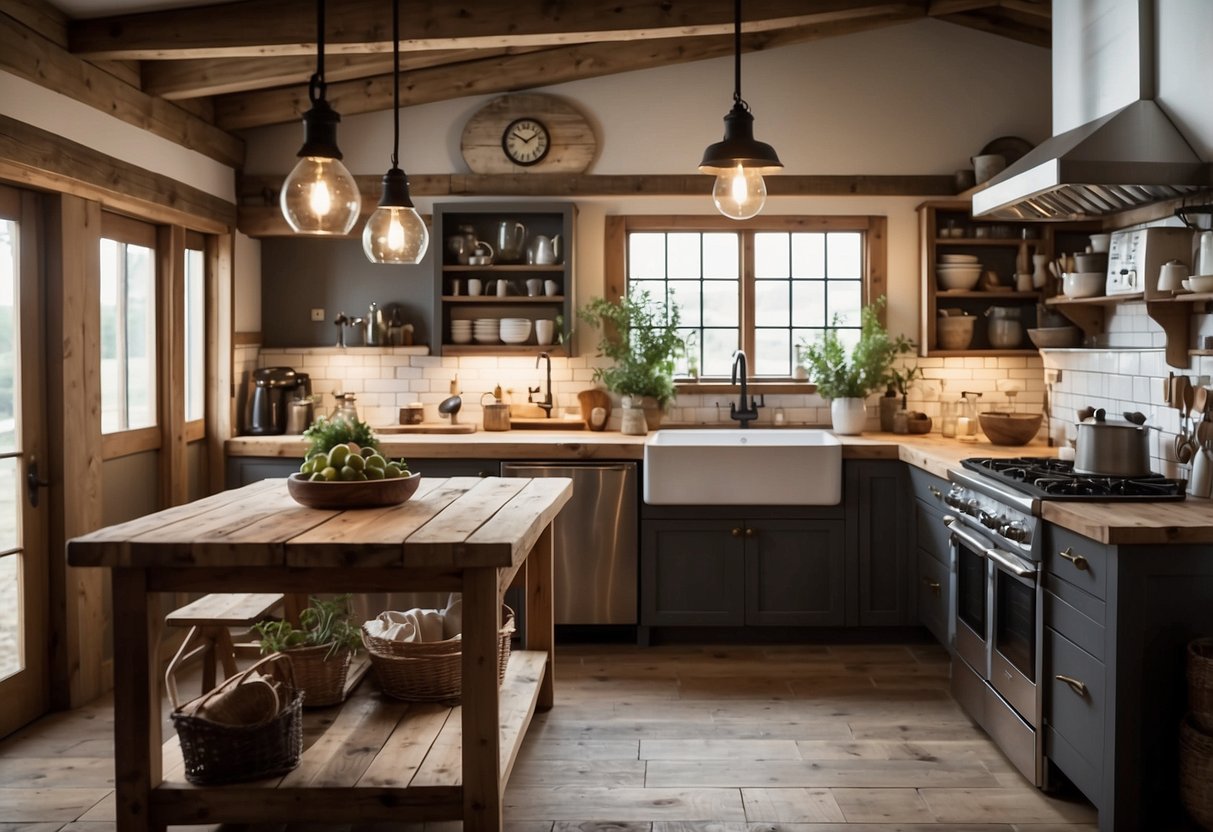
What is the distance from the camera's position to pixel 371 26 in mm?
4625

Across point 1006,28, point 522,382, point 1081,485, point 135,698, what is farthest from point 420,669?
point 1006,28

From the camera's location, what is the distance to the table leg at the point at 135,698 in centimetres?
294

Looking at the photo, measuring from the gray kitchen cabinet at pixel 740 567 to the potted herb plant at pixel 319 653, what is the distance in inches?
78.7

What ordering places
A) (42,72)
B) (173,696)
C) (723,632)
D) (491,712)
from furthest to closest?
(723,632), (42,72), (173,696), (491,712)

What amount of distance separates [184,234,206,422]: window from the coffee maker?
0.90ft

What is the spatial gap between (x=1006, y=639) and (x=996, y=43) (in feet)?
12.0

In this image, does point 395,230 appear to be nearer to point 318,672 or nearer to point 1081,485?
point 318,672

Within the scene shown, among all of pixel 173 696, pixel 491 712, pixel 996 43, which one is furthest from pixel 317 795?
pixel 996 43

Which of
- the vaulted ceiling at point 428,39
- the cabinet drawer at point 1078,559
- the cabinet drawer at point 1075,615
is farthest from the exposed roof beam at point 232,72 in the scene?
the cabinet drawer at point 1075,615

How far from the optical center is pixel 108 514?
4934 millimetres

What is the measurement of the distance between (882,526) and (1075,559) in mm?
2111

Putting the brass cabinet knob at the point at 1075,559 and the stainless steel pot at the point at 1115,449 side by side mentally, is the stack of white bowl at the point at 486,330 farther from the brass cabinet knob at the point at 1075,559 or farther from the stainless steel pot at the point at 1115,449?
the brass cabinet knob at the point at 1075,559

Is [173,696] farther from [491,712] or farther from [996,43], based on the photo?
[996,43]

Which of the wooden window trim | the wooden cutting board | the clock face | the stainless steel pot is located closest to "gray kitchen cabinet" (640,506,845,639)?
the wooden cutting board
